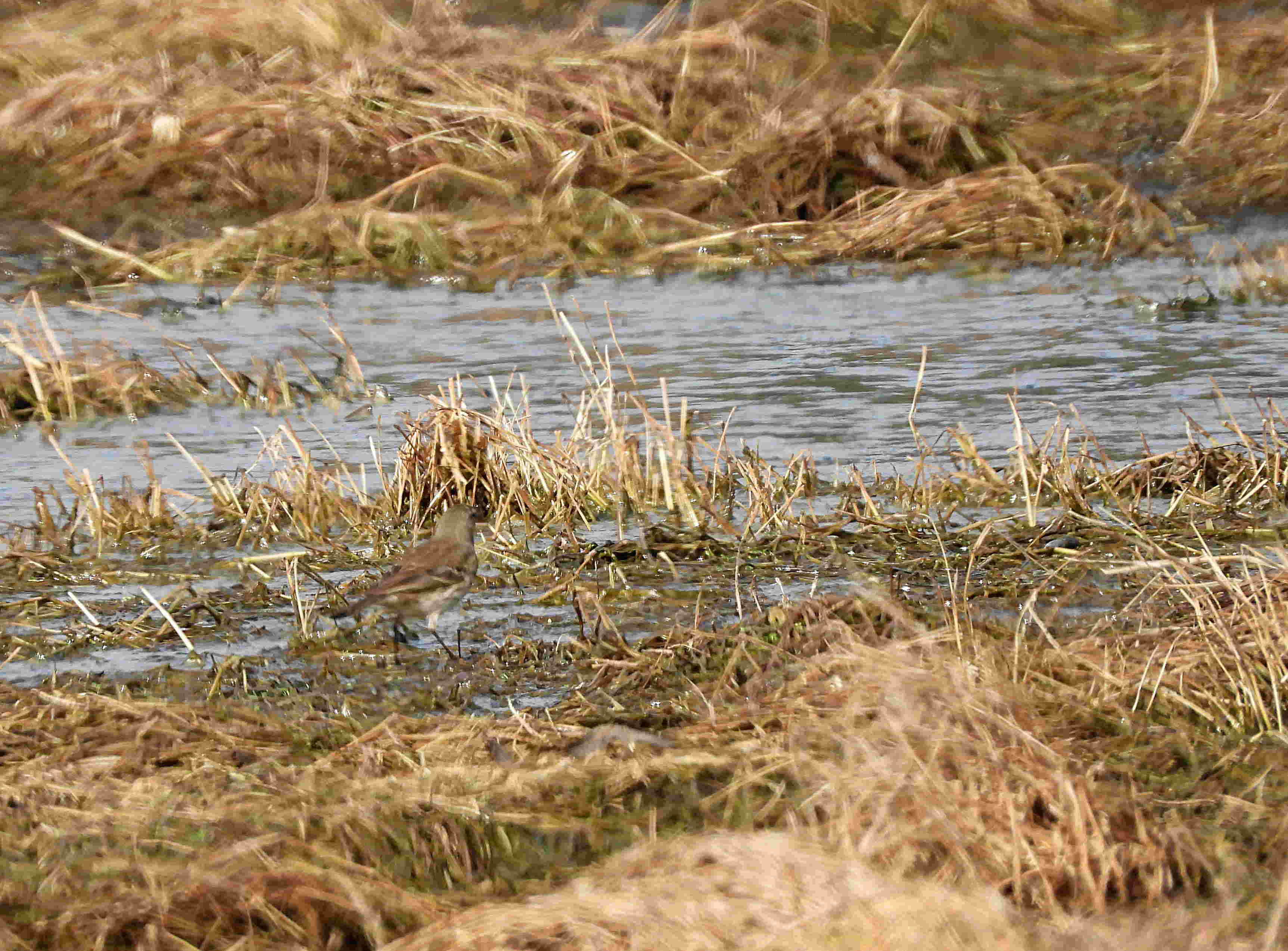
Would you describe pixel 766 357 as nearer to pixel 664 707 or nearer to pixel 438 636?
pixel 438 636

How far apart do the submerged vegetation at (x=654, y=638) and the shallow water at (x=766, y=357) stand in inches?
9.7

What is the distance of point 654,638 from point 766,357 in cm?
602

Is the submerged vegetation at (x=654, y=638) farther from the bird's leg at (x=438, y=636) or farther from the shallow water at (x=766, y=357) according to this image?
the shallow water at (x=766, y=357)

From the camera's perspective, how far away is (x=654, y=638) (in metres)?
6.52

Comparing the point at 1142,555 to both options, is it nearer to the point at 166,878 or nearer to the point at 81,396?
the point at 166,878

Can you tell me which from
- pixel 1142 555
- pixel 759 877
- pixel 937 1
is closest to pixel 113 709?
pixel 759 877

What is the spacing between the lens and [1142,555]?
7.30 metres

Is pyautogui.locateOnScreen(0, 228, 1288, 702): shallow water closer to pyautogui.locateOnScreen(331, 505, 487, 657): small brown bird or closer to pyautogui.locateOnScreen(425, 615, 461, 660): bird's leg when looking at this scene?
pyautogui.locateOnScreen(425, 615, 461, 660): bird's leg

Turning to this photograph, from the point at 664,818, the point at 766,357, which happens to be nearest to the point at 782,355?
the point at 766,357

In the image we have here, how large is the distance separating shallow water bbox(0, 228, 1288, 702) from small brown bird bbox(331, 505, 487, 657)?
33 centimetres

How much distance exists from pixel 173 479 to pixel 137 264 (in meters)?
6.39

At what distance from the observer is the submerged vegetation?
14.7 ft

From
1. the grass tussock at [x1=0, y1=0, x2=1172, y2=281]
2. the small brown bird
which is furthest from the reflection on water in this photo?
the small brown bird

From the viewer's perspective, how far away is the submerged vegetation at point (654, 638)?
4.47 meters
